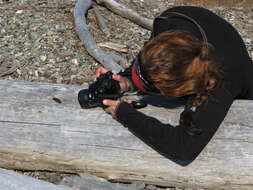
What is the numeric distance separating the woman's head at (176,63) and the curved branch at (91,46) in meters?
2.99

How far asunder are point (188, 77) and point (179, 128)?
0.49 meters

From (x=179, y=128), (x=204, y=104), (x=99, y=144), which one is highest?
(x=204, y=104)

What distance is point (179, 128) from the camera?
9.44ft

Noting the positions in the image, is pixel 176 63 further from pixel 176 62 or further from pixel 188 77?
pixel 188 77

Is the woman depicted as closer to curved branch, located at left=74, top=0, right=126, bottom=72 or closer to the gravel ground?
curved branch, located at left=74, top=0, right=126, bottom=72

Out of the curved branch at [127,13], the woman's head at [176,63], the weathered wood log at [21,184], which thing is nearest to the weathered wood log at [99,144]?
the weathered wood log at [21,184]

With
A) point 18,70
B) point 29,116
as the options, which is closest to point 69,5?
point 18,70

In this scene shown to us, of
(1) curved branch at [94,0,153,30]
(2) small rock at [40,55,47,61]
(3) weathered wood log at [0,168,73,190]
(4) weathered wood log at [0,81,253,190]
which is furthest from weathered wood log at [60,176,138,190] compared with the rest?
(1) curved branch at [94,0,153,30]

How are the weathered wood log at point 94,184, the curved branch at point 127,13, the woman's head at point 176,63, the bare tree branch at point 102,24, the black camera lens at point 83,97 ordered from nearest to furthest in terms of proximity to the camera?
the woman's head at point 176,63
the black camera lens at point 83,97
the weathered wood log at point 94,184
the bare tree branch at point 102,24
the curved branch at point 127,13

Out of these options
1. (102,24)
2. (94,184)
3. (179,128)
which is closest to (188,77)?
(179,128)

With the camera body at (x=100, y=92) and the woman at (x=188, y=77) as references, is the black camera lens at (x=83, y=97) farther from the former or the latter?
the woman at (x=188, y=77)

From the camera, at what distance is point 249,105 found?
317 centimetres

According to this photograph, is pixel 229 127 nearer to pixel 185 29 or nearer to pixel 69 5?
pixel 185 29

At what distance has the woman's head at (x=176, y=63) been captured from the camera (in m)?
2.46
